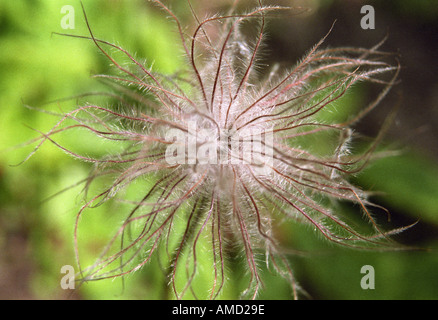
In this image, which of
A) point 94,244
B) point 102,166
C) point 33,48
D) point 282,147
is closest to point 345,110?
point 282,147

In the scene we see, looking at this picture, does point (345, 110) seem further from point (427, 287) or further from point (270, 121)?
point (427, 287)

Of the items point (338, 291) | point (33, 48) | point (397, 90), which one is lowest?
point (338, 291)

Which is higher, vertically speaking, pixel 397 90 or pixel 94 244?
pixel 397 90

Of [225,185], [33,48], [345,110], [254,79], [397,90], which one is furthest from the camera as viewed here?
[397,90]

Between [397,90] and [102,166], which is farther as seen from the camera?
[397,90]

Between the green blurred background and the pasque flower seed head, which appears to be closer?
the pasque flower seed head

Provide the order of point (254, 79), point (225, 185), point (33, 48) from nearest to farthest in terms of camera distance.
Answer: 1. point (225, 185)
2. point (254, 79)
3. point (33, 48)

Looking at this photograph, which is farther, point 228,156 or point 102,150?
point 102,150

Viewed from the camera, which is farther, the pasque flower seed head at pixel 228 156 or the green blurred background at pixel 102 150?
the green blurred background at pixel 102 150
